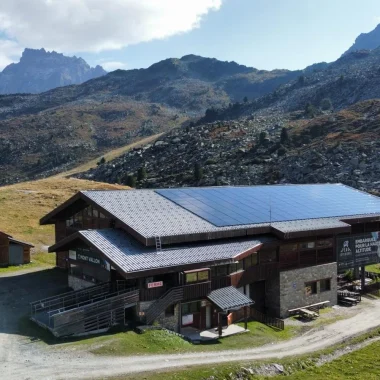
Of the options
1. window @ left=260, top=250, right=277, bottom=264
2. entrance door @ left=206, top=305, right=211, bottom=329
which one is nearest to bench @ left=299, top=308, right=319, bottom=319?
window @ left=260, top=250, right=277, bottom=264

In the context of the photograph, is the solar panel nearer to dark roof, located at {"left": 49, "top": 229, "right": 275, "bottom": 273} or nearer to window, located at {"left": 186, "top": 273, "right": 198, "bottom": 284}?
dark roof, located at {"left": 49, "top": 229, "right": 275, "bottom": 273}

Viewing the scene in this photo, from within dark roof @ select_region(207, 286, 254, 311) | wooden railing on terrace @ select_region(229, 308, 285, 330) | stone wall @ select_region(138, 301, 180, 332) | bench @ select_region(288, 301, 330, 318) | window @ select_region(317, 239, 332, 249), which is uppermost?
window @ select_region(317, 239, 332, 249)

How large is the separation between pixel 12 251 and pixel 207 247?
24623 mm

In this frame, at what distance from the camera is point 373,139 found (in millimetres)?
116188

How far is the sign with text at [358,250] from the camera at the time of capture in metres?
43.8

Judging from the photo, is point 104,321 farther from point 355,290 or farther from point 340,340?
point 355,290

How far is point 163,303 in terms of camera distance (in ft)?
99.9

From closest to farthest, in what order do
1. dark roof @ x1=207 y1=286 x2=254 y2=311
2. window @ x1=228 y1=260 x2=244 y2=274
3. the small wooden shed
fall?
dark roof @ x1=207 y1=286 x2=254 y2=311 → window @ x1=228 y1=260 x2=244 y2=274 → the small wooden shed

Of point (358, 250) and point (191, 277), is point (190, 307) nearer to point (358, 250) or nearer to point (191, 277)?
point (191, 277)

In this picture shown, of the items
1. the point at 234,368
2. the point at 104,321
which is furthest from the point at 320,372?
the point at 104,321

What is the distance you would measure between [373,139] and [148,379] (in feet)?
351

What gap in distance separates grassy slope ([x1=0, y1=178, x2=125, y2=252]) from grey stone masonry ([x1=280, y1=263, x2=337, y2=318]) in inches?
1223

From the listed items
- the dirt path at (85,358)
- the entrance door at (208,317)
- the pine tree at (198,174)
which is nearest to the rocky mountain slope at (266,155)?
the pine tree at (198,174)

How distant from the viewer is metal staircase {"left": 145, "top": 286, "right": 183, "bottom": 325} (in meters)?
30.1
